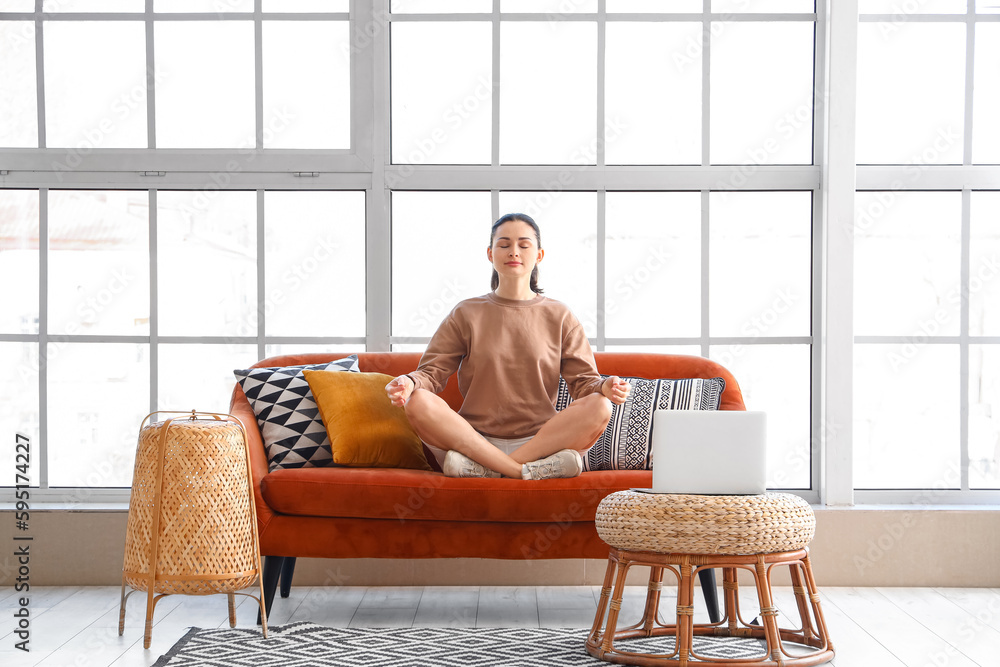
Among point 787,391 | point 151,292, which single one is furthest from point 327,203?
point 787,391

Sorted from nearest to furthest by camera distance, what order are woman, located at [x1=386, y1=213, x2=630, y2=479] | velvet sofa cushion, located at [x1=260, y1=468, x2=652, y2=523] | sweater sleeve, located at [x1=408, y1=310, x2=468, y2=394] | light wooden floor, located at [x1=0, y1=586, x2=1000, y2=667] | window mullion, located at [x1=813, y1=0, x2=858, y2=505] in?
light wooden floor, located at [x1=0, y1=586, x2=1000, y2=667] → velvet sofa cushion, located at [x1=260, y1=468, x2=652, y2=523] → woman, located at [x1=386, y1=213, x2=630, y2=479] → sweater sleeve, located at [x1=408, y1=310, x2=468, y2=394] → window mullion, located at [x1=813, y1=0, x2=858, y2=505]

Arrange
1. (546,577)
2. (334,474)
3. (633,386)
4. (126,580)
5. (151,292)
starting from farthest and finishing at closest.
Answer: (151,292), (546,577), (633,386), (334,474), (126,580)

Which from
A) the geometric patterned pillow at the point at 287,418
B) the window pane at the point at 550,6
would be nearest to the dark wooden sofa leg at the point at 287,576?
the geometric patterned pillow at the point at 287,418

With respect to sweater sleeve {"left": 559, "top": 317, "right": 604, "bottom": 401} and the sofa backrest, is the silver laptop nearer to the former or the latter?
sweater sleeve {"left": 559, "top": 317, "right": 604, "bottom": 401}

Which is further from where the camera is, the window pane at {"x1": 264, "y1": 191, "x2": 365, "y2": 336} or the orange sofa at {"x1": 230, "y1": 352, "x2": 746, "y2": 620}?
the window pane at {"x1": 264, "y1": 191, "x2": 365, "y2": 336}

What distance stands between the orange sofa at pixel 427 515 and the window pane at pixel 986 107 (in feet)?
6.94

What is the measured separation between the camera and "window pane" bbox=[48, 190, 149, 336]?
3.52m

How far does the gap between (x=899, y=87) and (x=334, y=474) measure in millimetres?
2702

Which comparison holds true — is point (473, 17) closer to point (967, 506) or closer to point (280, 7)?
point (280, 7)

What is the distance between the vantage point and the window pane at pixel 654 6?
3.55 m

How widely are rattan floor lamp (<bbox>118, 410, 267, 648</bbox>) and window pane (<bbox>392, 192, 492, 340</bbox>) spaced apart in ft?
3.94

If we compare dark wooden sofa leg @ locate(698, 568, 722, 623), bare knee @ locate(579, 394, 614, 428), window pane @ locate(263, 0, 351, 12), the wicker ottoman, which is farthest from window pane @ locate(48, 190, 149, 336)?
dark wooden sofa leg @ locate(698, 568, 722, 623)

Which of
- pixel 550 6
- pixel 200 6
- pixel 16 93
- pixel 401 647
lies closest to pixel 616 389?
pixel 401 647

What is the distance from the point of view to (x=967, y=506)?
3.39 meters
